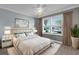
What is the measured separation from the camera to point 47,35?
1720 mm

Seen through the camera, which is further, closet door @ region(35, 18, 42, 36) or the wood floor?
closet door @ region(35, 18, 42, 36)

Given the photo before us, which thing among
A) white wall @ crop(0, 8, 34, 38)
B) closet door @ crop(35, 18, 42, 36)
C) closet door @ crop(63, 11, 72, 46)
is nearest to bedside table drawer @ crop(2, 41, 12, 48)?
white wall @ crop(0, 8, 34, 38)

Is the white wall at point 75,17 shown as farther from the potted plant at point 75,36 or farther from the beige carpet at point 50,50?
the beige carpet at point 50,50

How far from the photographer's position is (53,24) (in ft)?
5.69

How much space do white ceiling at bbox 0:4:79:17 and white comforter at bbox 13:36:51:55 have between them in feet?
1.84

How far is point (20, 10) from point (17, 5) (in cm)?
11

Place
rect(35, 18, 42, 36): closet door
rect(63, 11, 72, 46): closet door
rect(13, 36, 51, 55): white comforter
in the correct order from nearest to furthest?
rect(13, 36, 51, 55): white comforter
rect(63, 11, 72, 46): closet door
rect(35, 18, 42, 36): closet door

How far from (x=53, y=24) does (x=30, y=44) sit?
0.70 metres

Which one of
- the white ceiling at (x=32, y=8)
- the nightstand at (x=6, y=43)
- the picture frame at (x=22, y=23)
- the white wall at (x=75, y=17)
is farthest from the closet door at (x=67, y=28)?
the nightstand at (x=6, y=43)

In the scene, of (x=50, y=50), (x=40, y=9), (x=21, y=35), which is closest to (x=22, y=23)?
(x=21, y=35)

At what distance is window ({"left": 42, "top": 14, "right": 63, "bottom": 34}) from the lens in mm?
1647

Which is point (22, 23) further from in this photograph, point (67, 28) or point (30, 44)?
point (67, 28)

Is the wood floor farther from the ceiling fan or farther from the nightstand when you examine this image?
the ceiling fan

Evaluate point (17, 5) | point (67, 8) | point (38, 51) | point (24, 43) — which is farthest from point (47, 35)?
point (17, 5)
